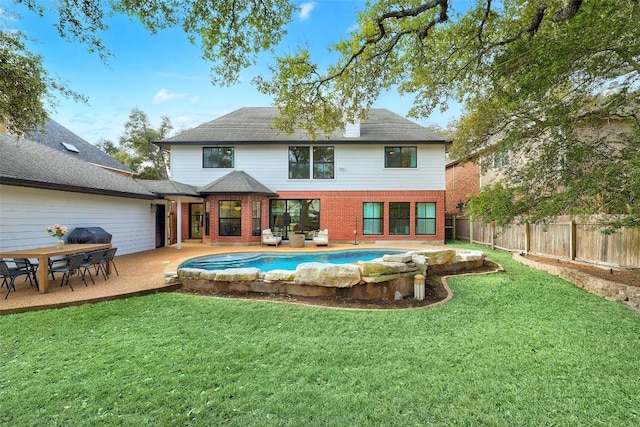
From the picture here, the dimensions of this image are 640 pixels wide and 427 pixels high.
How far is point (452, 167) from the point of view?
2186 cm

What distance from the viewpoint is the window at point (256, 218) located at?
49.1 feet

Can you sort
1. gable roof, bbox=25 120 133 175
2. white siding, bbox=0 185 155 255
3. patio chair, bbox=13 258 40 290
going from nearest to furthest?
patio chair, bbox=13 258 40 290
white siding, bbox=0 185 155 255
gable roof, bbox=25 120 133 175

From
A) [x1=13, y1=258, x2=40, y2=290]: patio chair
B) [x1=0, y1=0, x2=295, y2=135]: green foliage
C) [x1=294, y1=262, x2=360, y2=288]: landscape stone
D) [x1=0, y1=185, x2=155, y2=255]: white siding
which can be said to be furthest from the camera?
[x1=0, y1=185, x2=155, y2=255]: white siding

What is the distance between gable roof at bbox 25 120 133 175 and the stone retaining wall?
15958 mm

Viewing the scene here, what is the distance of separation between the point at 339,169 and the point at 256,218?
503cm

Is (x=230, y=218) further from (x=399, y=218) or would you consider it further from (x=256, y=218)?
(x=399, y=218)

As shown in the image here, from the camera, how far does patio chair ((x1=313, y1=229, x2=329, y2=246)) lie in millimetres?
14516

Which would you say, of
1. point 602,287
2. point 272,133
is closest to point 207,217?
point 272,133

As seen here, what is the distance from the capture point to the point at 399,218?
15.8 m

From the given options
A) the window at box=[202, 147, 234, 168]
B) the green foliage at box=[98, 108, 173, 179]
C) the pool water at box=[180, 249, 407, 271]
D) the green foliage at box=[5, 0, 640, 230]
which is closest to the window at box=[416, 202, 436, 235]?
A: the pool water at box=[180, 249, 407, 271]

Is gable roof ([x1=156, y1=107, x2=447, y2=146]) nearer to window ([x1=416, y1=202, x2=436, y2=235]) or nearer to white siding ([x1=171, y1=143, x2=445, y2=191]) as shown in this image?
white siding ([x1=171, y1=143, x2=445, y2=191])

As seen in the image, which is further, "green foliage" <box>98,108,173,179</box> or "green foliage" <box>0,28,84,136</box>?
"green foliage" <box>98,108,173,179</box>

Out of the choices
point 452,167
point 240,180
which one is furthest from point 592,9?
point 452,167

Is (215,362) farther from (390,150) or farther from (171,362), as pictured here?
(390,150)
